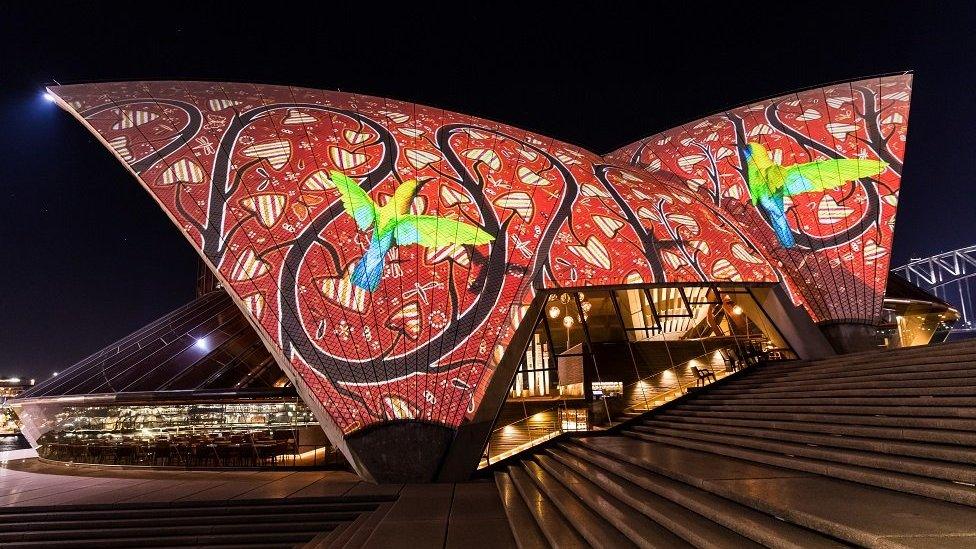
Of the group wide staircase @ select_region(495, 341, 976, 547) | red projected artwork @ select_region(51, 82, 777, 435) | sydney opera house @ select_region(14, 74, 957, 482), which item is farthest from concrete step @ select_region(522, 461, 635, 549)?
red projected artwork @ select_region(51, 82, 777, 435)

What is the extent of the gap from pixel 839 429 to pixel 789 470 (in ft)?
4.10

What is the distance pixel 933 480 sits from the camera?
4461 mm

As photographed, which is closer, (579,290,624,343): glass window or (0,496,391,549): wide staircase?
(0,496,391,549): wide staircase

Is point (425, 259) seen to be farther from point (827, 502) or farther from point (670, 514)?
point (827, 502)

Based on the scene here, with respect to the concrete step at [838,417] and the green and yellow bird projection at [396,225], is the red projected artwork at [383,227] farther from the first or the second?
the concrete step at [838,417]

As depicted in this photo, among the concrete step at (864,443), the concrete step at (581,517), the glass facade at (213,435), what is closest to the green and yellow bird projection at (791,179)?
the concrete step at (864,443)

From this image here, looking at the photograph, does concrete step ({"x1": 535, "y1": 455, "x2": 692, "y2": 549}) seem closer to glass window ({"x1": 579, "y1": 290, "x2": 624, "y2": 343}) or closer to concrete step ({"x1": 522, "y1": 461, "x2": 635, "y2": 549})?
concrete step ({"x1": 522, "y1": 461, "x2": 635, "y2": 549})

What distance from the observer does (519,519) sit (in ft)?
21.7

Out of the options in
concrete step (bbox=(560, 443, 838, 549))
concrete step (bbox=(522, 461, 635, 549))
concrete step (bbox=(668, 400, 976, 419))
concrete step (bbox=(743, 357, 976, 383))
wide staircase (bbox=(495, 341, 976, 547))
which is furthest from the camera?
concrete step (bbox=(743, 357, 976, 383))

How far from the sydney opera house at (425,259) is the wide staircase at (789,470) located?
7.68 feet

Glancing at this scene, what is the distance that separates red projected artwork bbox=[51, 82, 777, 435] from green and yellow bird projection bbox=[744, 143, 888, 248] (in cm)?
163

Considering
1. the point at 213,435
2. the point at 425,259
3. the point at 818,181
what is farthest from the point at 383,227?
the point at 818,181

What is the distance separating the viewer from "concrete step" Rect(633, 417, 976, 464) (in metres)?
4.78

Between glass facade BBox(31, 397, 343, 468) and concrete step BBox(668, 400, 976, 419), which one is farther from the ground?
concrete step BBox(668, 400, 976, 419)
